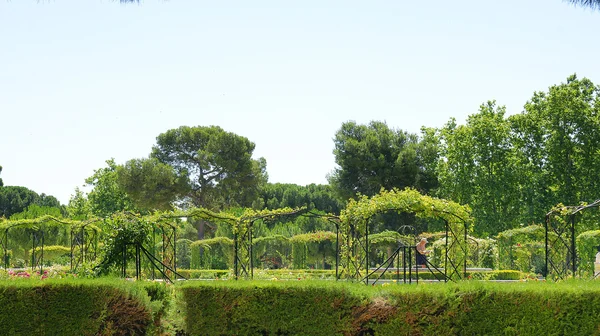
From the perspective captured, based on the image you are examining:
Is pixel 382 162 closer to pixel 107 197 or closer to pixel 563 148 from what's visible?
pixel 563 148

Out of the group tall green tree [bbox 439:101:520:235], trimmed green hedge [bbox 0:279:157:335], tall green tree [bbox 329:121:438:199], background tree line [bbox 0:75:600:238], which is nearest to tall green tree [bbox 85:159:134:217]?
background tree line [bbox 0:75:600:238]

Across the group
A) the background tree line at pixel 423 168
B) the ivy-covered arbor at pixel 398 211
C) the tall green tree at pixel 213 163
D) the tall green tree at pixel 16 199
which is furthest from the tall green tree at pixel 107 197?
the ivy-covered arbor at pixel 398 211

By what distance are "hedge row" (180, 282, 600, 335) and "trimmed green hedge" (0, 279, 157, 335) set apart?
1131 mm

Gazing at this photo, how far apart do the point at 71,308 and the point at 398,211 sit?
8.16 metres

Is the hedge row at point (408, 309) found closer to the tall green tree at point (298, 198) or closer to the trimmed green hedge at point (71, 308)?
the trimmed green hedge at point (71, 308)

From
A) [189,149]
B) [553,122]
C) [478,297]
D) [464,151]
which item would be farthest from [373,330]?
[189,149]

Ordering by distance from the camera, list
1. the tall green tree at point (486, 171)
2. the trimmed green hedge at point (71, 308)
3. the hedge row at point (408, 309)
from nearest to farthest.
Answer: the hedge row at point (408, 309)
the trimmed green hedge at point (71, 308)
the tall green tree at point (486, 171)

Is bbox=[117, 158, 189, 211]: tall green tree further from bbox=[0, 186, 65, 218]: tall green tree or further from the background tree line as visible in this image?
bbox=[0, 186, 65, 218]: tall green tree

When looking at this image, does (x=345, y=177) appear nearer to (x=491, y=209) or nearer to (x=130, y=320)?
(x=491, y=209)

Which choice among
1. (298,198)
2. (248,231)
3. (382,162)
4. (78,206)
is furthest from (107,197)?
(248,231)

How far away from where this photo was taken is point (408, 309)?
892 centimetres

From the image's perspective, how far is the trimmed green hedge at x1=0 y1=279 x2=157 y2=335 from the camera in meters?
9.41

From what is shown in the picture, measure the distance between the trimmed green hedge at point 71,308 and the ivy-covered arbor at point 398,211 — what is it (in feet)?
21.0

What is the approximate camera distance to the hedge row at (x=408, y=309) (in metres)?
8.74
